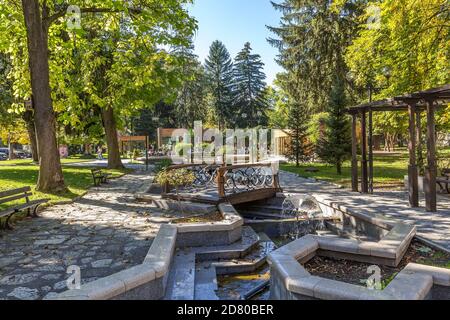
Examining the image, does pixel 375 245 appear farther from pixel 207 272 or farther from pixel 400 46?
pixel 400 46

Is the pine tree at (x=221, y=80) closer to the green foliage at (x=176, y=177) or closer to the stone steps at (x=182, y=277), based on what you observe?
the green foliage at (x=176, y=177)

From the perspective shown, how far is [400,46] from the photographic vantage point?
1207 cm

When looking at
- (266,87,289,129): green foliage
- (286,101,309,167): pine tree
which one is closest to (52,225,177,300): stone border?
(286,101,309,167): pine tree

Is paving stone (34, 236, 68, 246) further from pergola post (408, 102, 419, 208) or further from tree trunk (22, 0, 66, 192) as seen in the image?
pergola post (408, 102, 419, 208)

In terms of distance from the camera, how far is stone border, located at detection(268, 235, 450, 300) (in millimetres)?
3434

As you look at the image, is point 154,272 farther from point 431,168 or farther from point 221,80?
point 221,80

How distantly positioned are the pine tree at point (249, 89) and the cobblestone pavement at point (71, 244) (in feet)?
133

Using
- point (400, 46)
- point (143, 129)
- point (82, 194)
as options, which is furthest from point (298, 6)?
point (143, 129)

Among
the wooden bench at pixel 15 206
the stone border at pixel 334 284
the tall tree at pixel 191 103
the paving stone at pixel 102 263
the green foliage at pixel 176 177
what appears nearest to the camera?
the stone border at pixel 334 284

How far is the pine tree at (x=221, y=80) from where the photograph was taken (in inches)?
1988

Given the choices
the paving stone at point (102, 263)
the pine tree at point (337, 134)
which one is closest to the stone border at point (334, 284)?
the paving stone at point (102, 263)

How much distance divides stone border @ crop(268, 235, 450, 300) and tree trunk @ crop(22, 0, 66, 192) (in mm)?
8542

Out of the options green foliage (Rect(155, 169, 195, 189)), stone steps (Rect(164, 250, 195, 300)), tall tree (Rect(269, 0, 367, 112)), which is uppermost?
tall tree (Rect(269, 0, 367, 112))

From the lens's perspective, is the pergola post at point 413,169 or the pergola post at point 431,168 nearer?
the pergola post at point 431,168
